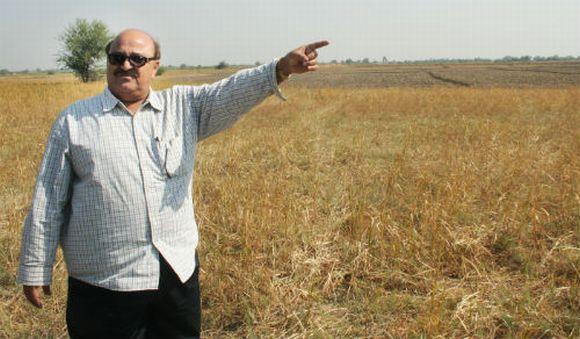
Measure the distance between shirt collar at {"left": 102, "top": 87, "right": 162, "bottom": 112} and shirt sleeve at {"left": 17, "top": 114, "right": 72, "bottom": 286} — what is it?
0.15 m

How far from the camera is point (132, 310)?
61.4 inches

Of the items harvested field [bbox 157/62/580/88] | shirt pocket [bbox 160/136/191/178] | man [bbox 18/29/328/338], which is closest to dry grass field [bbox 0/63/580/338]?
man [bbox 18/29/328/338]

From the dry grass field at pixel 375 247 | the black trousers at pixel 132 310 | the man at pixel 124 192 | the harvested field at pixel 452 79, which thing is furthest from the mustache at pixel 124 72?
the harvested field at pixel 452 79

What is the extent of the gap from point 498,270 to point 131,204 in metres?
2.48

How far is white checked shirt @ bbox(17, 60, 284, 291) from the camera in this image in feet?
4.74

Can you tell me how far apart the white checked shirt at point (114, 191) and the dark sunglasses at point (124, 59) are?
13cm

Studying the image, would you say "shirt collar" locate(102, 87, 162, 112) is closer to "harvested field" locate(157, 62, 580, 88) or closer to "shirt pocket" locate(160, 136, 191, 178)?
"shirt pocket" locate(160, 136, 191, 178)

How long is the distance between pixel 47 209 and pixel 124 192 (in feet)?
0.89

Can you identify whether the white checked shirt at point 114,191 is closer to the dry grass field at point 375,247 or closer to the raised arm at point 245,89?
the raised arm at point 245,89

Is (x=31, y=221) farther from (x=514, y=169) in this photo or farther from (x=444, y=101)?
(x=444, y=101)

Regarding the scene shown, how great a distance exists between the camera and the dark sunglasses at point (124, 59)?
150 cm

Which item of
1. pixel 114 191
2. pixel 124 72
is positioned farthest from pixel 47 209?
pixel 124 72

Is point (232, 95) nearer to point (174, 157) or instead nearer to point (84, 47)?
point (174, 157)

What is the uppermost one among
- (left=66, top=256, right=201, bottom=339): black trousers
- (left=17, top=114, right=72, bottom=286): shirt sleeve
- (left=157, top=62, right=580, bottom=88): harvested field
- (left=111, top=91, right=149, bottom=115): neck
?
(left=157, top=62, right=580, bottom=88): harvested field
